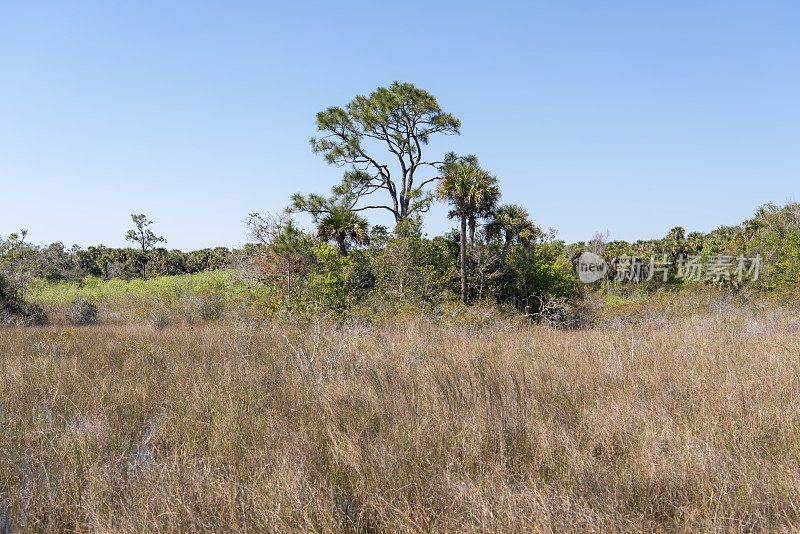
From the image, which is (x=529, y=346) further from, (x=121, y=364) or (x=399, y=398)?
(x=121, y=364)

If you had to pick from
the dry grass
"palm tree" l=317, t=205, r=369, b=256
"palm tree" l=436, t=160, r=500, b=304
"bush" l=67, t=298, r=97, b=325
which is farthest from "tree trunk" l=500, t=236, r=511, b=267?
"bush" l=67, t=298, r=97, b=325

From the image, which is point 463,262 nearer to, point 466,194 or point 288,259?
point 466,194

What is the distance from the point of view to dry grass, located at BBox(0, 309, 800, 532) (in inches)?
108

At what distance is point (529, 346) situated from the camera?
805 centimetres

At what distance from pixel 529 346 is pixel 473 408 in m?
3.92

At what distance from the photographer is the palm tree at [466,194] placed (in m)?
19.6

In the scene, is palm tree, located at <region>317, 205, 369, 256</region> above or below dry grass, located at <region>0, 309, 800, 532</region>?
above

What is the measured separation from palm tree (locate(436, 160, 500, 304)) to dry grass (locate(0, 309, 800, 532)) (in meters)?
13.2

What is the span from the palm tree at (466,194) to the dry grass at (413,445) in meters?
13.2

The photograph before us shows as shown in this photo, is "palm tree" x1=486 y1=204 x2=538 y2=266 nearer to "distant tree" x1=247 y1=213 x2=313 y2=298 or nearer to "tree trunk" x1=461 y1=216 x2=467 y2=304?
"tree trunk" x1=461 y1=216 x2=467 y2=304

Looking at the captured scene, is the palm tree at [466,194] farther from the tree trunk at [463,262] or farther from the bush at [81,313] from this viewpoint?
the bush at [81,313]

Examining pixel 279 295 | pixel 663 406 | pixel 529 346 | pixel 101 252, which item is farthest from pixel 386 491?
pixel 101 252

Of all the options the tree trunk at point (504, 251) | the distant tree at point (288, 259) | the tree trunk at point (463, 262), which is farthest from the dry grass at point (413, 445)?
the tree trunk at point (504, 251)

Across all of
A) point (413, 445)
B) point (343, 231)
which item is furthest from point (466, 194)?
point (413, 445)
